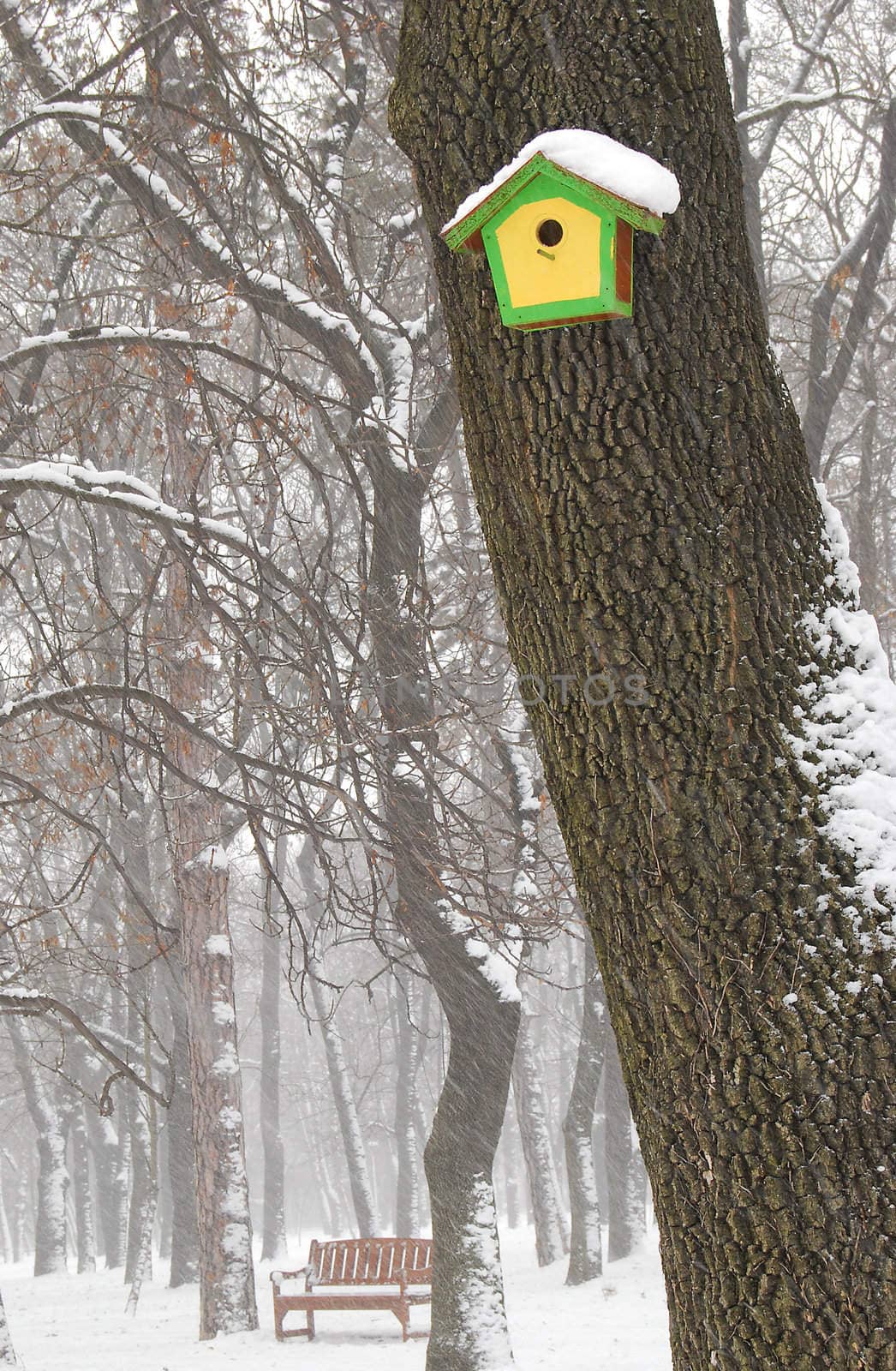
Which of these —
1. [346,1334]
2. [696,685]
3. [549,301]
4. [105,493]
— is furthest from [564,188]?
[346,1334]

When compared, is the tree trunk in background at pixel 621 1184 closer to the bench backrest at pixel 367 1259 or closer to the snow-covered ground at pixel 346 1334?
the snow-covered ground at pixel 346 1334

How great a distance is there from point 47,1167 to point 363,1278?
28.7ft

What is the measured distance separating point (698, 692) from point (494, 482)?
0.58 metres

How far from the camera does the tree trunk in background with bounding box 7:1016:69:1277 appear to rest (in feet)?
57.4

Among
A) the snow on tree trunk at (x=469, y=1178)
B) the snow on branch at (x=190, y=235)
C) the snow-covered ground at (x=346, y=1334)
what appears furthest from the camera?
the snow-covered ground at (x=346, y=1334)

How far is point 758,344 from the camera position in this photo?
2.16 meters

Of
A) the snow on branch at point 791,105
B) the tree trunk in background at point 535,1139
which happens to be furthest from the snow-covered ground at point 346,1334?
the snow on branch at point 791,105

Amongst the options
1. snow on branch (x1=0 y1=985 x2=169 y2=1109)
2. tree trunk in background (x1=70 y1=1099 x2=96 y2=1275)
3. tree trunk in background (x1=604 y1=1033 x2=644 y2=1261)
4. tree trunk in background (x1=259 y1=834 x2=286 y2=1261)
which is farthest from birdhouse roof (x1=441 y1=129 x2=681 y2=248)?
tree trunk in background (x1=70 y1=1099 x2=96 y2=1275)

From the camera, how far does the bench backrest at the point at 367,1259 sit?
11.7 metres

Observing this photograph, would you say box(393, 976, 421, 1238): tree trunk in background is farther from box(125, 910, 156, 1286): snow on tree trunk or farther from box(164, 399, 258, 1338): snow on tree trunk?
box(164, 399, 258, 1338): snow on tree trunk

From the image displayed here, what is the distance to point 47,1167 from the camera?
60.3 ft

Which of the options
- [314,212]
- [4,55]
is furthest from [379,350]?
[4,55]

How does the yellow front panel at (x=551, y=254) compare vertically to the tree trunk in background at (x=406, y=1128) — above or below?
above

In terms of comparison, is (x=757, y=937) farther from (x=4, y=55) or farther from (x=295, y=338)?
(x=295, y=338)
